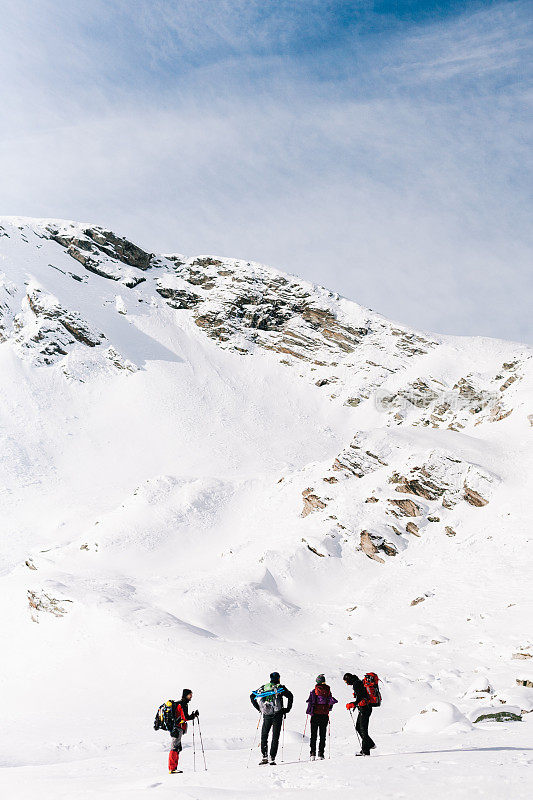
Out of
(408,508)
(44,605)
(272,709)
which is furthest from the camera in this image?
(408,508)

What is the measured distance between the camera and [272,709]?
9820 mm

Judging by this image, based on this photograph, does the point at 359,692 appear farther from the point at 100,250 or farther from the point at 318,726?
the point at 100,250

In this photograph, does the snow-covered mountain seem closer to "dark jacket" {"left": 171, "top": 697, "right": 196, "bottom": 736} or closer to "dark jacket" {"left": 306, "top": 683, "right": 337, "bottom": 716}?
"dark jacket" {"left": 171, "top": 697, "right": 196, "bottom": 736}

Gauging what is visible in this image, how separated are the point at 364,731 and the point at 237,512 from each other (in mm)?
32423

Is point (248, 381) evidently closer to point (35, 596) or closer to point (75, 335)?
point (75, 335)

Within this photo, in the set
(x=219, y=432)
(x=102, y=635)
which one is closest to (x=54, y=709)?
(x=102, y=635)

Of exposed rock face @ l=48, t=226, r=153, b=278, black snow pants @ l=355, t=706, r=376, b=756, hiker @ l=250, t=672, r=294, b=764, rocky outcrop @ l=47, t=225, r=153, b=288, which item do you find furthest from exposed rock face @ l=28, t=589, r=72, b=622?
exposed rock face @ l=48, t=226, r=153, b=278

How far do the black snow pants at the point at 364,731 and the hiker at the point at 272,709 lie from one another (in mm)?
1285

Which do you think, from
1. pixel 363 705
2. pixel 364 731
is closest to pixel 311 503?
pixel 363 705

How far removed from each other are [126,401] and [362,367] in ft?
104

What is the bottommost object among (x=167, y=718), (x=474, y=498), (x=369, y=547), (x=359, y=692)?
(x=167, y=718)

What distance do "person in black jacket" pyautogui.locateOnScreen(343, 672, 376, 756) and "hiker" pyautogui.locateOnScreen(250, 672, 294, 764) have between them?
1.14 meters

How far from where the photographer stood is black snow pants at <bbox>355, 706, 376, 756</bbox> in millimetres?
9766

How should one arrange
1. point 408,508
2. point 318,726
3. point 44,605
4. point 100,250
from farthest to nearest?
1. point 100,250
2. point 408,508
3. point 44,605
4. point 318,726
